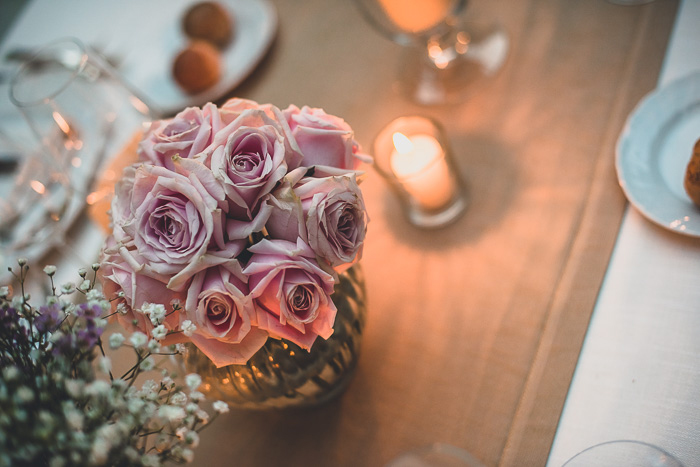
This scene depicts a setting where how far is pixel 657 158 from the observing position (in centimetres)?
57

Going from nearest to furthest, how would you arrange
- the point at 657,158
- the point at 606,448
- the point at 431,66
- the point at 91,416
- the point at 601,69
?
1. the point at 91,416
2. the point at 606,448
3. the point at 657,158
4. the point at 601,69
5. the point at 431,66

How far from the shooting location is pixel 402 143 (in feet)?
2.10

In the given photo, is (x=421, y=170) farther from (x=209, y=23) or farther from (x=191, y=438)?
(x=209, y=23)

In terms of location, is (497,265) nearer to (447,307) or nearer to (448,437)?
(447,307)

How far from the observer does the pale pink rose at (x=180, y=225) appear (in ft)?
1.24

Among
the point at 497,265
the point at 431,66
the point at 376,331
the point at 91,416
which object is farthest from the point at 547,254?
the point at 91,416

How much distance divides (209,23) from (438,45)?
1.23 ft

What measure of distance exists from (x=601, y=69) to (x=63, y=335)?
2.21ft

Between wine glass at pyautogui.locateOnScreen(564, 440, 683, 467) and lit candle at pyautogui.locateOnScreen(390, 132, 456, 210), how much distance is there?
1.03 ft

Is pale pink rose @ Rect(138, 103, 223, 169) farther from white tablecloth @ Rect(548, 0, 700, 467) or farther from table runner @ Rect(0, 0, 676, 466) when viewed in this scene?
white tablecloth @ Rect(548, 0, 700, 467)

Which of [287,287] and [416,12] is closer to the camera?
[287,287]

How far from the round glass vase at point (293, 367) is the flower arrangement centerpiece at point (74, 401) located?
3.2 inches

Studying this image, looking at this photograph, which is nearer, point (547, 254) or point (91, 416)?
point (91, 416)

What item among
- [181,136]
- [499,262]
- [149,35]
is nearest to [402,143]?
[499,262]
